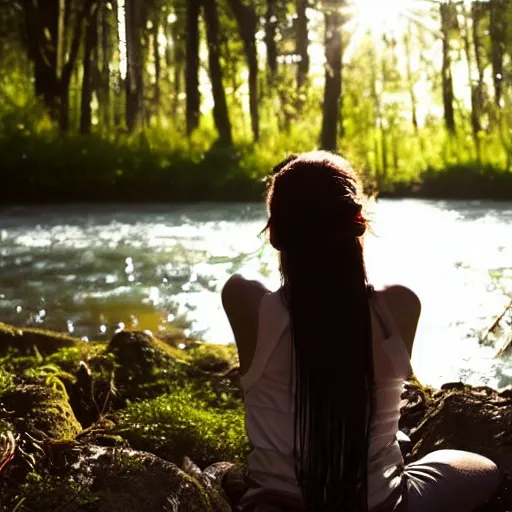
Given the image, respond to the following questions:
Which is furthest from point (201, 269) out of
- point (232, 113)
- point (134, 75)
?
point (232, 113)

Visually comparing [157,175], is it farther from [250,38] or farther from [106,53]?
[106,53]

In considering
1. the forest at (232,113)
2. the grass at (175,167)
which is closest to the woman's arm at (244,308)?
the forest at (232,113)

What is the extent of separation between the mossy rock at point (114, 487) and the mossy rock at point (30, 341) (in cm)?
181

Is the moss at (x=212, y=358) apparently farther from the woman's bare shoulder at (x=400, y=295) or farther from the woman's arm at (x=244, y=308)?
the woman's bare shoulder at (x=400, y=295)

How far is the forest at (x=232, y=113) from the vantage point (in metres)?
13.5

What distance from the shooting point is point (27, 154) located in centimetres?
1335

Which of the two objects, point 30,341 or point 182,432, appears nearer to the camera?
point 182,432

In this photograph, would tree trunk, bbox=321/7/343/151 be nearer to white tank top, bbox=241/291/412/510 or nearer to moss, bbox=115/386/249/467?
moss, bbox=115/386/249/467

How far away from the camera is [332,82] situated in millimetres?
14938

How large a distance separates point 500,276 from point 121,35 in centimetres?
518

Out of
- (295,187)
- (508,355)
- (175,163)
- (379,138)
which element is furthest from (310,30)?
(295,187)

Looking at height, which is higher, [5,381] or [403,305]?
[403,305]

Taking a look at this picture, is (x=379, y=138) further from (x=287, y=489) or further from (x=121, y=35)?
(x=287, y=489)

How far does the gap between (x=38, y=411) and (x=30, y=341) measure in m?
1.36
